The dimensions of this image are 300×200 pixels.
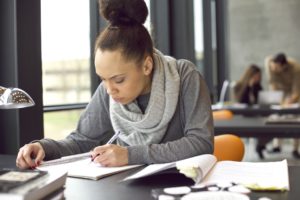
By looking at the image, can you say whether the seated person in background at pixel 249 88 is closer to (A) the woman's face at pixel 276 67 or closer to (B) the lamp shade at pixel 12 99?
(A) the woman's face at pixel 276 67

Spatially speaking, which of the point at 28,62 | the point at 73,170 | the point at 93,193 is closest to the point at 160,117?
the point at 73,170

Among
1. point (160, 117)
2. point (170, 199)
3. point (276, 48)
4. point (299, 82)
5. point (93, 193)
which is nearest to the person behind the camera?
point (170, 199)

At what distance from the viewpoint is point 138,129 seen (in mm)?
1483

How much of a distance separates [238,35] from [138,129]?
21.4 feet

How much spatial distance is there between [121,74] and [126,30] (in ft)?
0.56

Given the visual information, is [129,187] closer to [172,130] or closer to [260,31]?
[172,130]

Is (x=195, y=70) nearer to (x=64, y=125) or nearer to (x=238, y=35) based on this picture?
(x=64, y=125)

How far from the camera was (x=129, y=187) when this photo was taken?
1015 millimetres

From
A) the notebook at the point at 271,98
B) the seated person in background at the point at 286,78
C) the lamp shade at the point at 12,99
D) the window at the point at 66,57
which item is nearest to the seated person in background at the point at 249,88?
the seated person in background at the point at 286,78

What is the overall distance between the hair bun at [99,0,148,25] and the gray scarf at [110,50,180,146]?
0.53 feet

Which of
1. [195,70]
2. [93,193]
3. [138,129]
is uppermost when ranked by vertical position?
[195,70]

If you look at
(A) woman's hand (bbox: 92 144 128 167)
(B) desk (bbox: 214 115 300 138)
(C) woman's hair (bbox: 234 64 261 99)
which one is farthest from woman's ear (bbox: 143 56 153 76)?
(C) woman's hair (bbox: 234 64 261 99)

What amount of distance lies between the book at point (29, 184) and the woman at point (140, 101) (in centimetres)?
36

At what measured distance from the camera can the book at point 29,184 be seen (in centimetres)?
77
